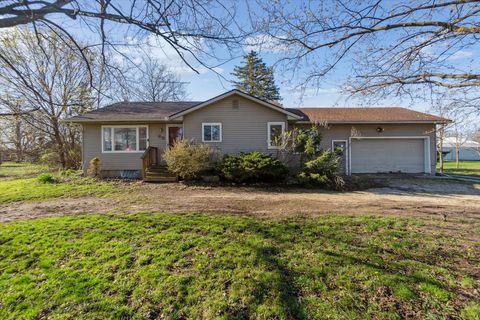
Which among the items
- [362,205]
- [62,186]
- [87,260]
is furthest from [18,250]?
[362,205]

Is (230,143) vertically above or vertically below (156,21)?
below

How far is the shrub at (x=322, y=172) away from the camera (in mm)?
10203

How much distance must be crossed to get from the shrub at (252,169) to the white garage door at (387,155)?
694cm

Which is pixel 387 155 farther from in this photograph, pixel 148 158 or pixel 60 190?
pixel 60 190

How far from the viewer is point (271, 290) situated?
313 cm

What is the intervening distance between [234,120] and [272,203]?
611 centimetres

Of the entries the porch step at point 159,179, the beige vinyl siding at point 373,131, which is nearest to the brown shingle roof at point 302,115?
the beige vinyl siding at point 373,131

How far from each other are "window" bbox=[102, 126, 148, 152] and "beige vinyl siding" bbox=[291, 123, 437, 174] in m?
8.77

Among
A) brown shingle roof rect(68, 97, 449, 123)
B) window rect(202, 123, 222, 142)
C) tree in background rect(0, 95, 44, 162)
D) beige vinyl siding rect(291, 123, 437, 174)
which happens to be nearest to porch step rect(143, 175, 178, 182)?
window rect(202, 123, 222, 142)

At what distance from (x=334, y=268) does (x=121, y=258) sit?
315cm

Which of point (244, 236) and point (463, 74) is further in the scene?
point (244, 236)

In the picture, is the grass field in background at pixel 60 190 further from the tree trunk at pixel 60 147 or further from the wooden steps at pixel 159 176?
the tree trunk at pixel 60 147

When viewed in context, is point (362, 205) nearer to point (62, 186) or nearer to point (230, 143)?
point (230, 143)

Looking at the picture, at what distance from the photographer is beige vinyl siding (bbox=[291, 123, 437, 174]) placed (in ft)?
48.6
